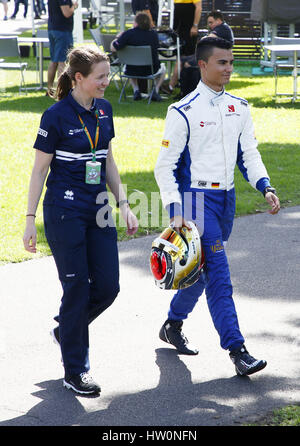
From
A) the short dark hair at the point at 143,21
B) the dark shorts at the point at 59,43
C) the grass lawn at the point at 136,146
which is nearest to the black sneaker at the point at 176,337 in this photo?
the grass lawn at the point at 136,146

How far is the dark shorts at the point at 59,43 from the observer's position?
1516cm

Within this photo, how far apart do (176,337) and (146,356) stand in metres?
0.23

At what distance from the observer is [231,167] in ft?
15.9

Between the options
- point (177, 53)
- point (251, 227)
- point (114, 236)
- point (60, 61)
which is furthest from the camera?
point (177, 53)

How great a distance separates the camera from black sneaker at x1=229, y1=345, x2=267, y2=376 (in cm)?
464

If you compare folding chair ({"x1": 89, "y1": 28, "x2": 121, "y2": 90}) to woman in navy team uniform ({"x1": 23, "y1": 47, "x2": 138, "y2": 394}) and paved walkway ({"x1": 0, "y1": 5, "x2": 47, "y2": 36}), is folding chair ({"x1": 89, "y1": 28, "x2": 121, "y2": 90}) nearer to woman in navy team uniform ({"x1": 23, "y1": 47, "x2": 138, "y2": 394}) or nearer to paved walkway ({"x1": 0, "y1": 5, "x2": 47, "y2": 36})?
paved walkway ({"x1": 0, "y1": 5, "x2": 47, "y2": 36})

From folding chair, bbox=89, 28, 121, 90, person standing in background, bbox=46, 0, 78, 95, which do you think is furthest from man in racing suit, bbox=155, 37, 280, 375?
folding chair, bbox=89, 28, 121, 90

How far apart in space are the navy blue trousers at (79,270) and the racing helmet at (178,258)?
12.6 inches

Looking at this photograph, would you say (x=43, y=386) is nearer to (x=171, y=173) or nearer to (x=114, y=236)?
(x=114, y=236)

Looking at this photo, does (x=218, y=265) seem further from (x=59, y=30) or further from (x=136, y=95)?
(x=136, y=95)

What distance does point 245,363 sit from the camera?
15.3ft

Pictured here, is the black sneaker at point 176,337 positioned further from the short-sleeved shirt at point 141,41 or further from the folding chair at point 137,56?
the short-sleeved shirt at point 141,41
